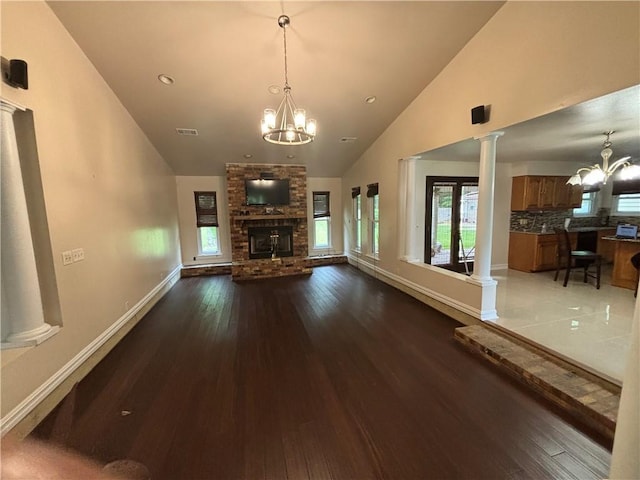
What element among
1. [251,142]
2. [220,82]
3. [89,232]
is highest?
[220,82]

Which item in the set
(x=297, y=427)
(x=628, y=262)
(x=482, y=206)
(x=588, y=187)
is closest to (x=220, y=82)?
(x=482, y=206)

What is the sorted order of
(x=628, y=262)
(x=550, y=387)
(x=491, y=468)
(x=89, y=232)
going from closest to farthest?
(x=491, y=468)
(x=550, y=387)
(x=89, y=232)
(x=628, y=262)

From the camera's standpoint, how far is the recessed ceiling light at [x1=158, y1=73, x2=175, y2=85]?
338cm

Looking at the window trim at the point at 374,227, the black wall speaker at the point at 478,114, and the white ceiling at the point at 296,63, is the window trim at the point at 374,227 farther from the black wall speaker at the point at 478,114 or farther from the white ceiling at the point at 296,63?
the black wall speaker at the point at 478,114

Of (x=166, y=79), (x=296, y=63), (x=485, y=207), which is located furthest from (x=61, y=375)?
(x=485, y=207)

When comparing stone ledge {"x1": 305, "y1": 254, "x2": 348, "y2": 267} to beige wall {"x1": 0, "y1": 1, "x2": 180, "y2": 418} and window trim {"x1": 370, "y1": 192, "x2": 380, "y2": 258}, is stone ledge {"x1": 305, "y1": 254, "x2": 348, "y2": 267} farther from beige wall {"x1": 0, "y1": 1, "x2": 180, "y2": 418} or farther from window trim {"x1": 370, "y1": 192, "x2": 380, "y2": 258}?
beige wall {"x1": 0, "y1": 1, "x2": 180, "y2": 418}

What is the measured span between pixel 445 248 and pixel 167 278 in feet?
19.5

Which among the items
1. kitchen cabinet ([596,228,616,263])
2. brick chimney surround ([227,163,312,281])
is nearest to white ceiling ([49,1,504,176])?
brick chimney surround ([227,163,312,281])

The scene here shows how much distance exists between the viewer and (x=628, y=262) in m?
4.37

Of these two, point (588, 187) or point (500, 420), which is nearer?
point (500, 420)

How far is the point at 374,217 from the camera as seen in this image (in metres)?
6.20

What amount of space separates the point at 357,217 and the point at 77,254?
224 inches

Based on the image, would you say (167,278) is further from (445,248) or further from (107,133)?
(445,248)

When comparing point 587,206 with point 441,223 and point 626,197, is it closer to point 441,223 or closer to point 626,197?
point 626,197
